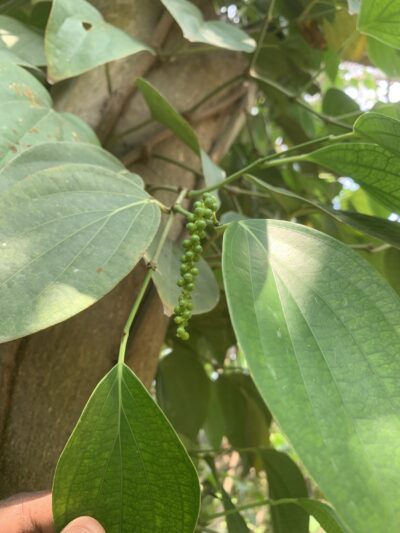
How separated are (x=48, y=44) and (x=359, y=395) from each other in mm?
424

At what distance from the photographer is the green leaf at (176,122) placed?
2.09 ft

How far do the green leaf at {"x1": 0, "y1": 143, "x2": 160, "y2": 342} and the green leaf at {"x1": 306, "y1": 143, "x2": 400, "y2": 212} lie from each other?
0.54 ft

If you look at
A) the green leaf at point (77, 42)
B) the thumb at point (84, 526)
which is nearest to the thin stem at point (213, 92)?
the green leaf at point (77, 42)

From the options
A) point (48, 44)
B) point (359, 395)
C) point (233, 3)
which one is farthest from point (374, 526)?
point (233, 3)

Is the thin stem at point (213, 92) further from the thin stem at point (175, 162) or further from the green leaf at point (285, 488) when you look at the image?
the green leaf at point (285, 488)

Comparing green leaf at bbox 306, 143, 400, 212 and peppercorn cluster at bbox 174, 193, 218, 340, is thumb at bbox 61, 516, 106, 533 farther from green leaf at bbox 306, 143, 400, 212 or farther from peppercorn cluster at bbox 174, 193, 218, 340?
green leaf at bbox 306, 143, 400, 212

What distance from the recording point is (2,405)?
1.89 ft

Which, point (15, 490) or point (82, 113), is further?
point (82, 113)

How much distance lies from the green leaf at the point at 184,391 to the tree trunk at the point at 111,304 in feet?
0.59

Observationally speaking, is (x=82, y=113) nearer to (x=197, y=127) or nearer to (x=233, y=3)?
(x=197, y=127)

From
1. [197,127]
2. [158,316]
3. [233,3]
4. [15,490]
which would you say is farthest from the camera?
[233,3]

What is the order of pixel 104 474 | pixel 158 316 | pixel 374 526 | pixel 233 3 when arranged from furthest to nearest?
pixel 233 3, pixel 158 316, pixel 104 474, pixel 374 526

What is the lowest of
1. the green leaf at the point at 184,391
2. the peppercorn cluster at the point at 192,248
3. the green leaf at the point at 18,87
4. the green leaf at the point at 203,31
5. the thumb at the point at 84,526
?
the green leaf at the point at 184,391

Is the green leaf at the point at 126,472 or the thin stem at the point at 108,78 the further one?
the thin stem at the point at 108,78
